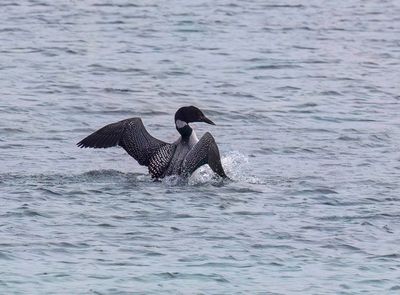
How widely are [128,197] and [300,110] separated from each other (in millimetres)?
6707

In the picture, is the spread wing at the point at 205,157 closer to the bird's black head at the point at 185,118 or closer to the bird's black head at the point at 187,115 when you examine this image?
the bird's black head at the point at 185,118

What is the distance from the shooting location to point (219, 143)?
18891 millimetres

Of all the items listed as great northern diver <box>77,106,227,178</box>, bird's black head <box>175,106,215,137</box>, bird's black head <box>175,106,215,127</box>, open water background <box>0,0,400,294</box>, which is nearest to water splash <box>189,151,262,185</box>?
open water background <box>0,0,400,294</box>

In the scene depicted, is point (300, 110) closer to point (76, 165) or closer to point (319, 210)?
point (76, 165)

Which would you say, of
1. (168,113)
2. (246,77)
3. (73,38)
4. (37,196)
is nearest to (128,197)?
(37,196)

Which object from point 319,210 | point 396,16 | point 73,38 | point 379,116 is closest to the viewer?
point 319,210

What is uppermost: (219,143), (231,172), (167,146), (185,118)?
(185,118)

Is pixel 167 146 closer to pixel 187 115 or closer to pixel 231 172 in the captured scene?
pixel 187 115

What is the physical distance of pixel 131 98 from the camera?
22.2 meters

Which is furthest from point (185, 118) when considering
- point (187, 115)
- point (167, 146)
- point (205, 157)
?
point (205, 157)

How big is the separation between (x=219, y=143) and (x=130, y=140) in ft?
7.51

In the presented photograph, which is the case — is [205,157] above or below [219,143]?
above

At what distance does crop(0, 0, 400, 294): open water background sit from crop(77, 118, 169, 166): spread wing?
0.85 ft

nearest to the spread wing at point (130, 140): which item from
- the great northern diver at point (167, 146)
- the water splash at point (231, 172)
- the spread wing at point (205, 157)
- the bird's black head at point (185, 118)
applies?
the great northern diver at point (167, 146)
